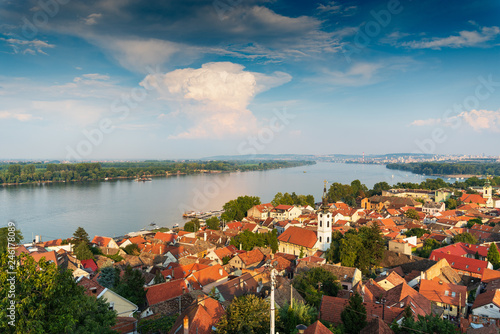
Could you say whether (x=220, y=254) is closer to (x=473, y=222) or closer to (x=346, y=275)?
(x=346, y=275)

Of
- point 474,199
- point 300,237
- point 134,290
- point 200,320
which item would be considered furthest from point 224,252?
point 474,199

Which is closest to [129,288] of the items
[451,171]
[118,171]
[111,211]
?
[111,211]

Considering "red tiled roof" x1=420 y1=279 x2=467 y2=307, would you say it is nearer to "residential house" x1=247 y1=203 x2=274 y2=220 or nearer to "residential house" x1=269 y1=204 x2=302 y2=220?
"residential house" x1=269 y1=204 x2=302 y2=220

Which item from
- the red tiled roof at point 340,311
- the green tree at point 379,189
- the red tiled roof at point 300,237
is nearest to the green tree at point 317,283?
the red tiled roof at point 340,311

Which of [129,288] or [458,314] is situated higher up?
[129,288]

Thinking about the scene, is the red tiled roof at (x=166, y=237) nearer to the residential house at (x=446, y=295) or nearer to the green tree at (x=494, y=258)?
the residential house at (x=446, y=295)

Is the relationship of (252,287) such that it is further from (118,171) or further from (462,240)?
(118,171)
